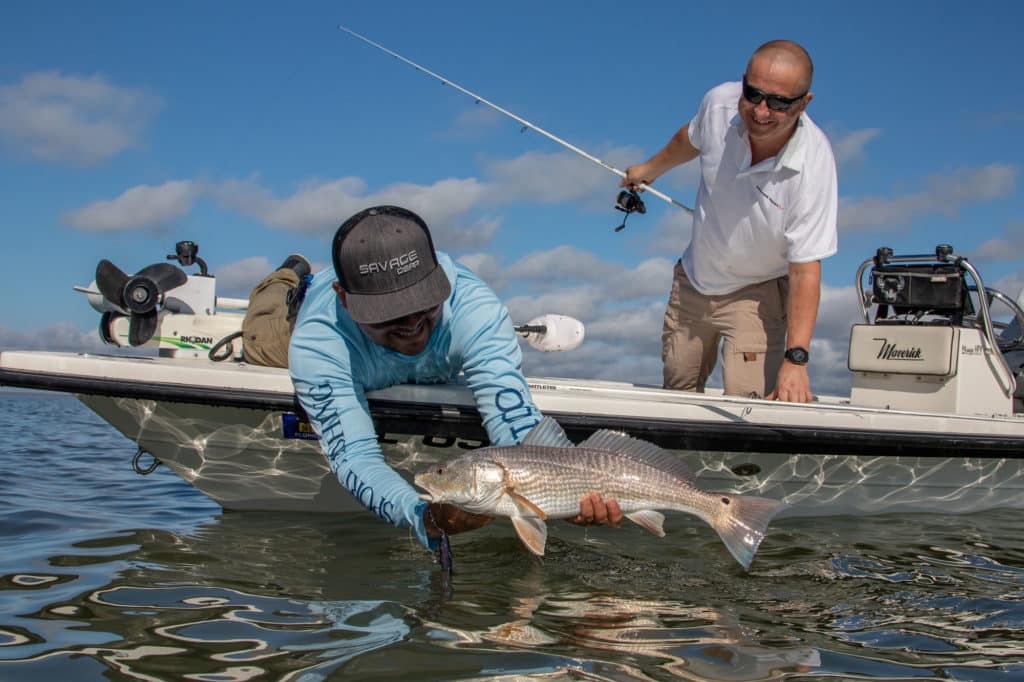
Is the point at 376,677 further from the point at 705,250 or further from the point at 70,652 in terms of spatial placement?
the point at 705,250

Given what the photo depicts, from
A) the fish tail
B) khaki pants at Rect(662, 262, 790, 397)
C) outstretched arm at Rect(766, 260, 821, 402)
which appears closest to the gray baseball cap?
the fish tail

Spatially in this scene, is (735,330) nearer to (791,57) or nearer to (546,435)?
(791,57)

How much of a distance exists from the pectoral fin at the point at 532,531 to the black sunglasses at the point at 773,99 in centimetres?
285

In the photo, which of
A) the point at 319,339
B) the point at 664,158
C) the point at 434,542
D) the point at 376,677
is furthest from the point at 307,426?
the point at 664,158

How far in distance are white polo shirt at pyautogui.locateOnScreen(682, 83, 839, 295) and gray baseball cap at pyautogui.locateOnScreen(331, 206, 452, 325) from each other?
260cm

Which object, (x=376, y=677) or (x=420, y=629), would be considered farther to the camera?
(x=420, y=629)

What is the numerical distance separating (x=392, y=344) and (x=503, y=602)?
1.23m

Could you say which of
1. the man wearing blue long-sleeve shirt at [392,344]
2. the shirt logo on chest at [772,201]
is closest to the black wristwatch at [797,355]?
the shirt logo on chest at [772,201]

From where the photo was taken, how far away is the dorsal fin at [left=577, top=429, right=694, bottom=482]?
12.3 ft

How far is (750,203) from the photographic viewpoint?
557cm

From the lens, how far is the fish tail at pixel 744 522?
145 inches

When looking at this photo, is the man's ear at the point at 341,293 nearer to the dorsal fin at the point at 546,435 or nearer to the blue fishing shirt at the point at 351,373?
the blue fishing shirt at the point at 351,373

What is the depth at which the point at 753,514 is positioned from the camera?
3.70 metres

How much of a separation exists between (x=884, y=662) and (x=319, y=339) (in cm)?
259
